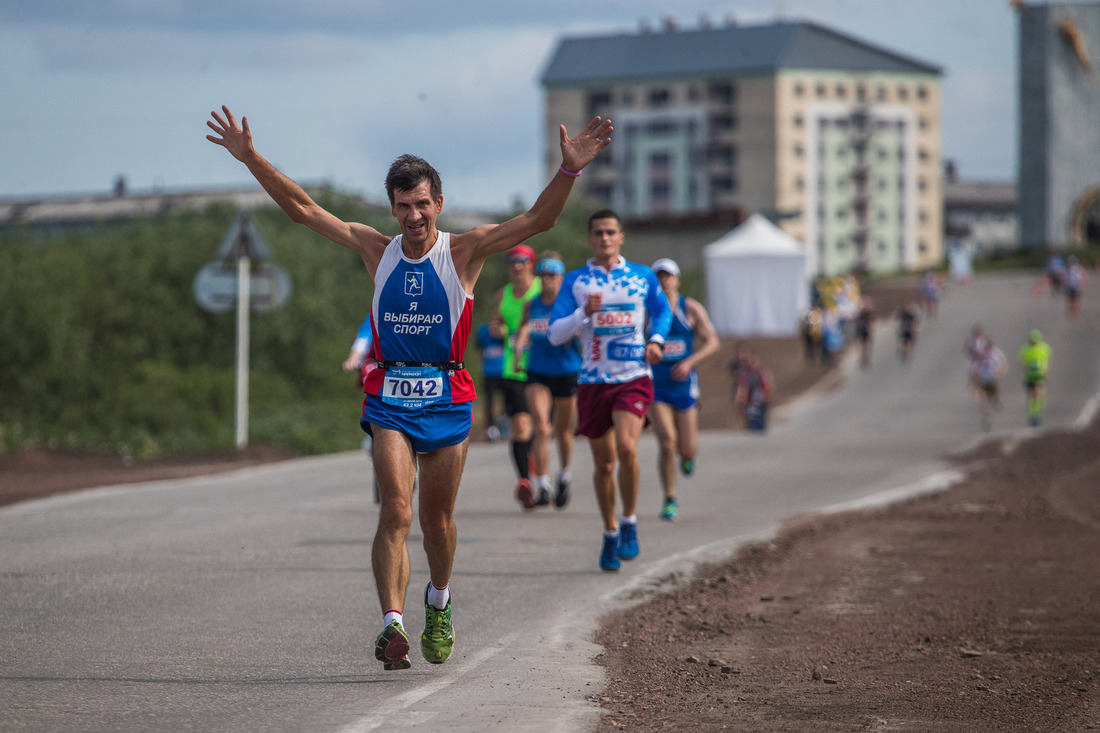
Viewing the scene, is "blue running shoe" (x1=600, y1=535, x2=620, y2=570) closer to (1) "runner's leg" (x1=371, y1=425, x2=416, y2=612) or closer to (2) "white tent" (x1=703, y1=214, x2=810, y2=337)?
(1) "runner's leg" (x1=371, y1=425, x2=416, y2=612)

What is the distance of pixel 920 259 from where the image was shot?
128750 millimetres

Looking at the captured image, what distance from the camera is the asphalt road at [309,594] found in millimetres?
5434

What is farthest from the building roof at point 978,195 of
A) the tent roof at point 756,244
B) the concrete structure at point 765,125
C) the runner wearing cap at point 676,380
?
the runner wearing cap at point 676,380

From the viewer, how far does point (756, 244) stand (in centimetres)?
5012

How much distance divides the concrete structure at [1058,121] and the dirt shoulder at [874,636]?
71.2 meters

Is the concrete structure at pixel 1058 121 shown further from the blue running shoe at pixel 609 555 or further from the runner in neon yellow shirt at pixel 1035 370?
the blue running shoe at pixel 609 555

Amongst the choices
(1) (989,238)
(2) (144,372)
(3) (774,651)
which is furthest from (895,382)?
(1) (989,238)

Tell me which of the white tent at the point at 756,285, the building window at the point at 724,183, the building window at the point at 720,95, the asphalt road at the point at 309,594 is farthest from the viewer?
the building window at the point at 724,183

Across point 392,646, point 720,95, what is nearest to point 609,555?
point 392,646

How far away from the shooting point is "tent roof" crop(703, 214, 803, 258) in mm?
49469

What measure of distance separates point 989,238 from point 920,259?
30.3m

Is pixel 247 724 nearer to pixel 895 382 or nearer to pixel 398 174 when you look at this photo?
pixel 398 174

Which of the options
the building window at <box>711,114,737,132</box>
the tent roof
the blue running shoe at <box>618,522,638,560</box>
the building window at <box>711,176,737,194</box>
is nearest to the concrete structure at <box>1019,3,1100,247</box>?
the tent roof

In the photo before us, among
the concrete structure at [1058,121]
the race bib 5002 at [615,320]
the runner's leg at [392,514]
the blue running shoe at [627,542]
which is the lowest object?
the blue running shoe at [627,542]
